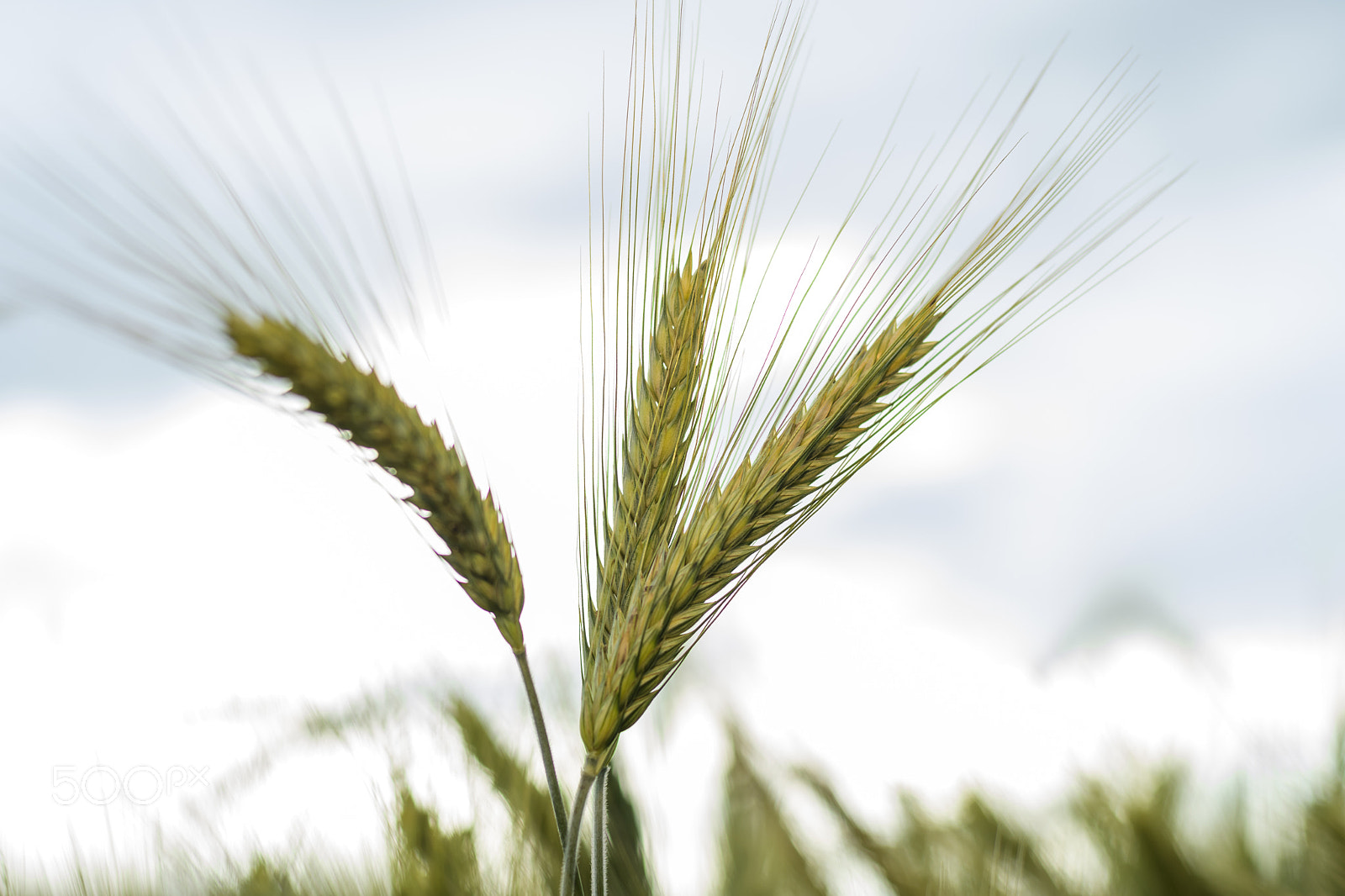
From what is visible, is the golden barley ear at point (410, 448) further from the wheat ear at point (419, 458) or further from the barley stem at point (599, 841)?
the barley stem at point (599, 841)

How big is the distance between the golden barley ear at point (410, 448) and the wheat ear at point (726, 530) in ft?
0.35

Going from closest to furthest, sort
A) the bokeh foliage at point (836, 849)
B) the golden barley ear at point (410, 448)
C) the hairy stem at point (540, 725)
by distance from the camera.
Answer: the golden barley ear at point (410, 448)
the hairy stem at point (540, 725)
the bokeh foliage at point (836, 849)

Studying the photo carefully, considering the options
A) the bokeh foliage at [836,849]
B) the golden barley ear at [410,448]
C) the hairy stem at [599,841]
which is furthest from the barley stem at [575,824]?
the bokeh foliage at [836,849]

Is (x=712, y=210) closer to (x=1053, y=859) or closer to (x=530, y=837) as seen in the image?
(x=530, y=837)

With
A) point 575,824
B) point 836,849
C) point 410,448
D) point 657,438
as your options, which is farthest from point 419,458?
point 836,849

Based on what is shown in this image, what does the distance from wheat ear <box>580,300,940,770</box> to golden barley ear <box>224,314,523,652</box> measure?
11 centimetres

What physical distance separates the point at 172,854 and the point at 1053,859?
115cm

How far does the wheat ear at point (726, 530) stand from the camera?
0.82 metres

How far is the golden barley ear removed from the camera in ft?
2.30

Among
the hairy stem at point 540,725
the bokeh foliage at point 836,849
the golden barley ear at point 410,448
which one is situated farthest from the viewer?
the bokeh foliage at point 836,849

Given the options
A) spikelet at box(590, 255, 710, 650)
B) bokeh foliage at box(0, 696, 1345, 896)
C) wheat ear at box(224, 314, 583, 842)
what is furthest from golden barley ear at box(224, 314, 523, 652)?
bokeh foliage at box(0, 696, 1345, 896)

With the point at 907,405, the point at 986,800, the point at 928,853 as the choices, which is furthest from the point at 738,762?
the point at 907,405

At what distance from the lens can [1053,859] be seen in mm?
1188

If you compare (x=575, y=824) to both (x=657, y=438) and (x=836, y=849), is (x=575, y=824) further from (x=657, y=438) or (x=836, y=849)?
(x=836, y=849)
